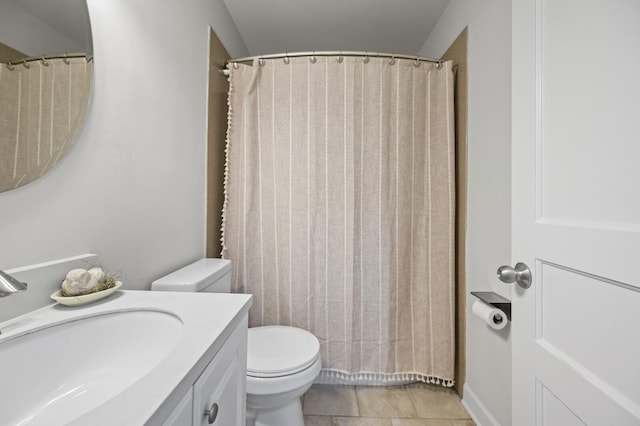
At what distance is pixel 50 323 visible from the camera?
57 centimetres

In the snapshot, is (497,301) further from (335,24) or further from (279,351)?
(335,24)

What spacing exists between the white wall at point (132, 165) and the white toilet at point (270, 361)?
0.14m

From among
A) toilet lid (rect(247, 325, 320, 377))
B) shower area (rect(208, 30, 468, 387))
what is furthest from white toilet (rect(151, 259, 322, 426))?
shower area (rect(208, 30, 468, 387))

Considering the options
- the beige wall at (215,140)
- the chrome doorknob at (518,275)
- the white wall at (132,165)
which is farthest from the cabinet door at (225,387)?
the beige wall at (215,140)

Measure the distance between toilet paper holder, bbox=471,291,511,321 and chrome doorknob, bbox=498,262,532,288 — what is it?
516 millimetres

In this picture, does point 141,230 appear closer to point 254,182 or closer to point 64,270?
point 64,270

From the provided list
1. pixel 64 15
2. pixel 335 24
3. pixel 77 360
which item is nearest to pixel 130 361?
pixel 77 360

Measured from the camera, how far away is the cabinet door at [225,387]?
0.51m

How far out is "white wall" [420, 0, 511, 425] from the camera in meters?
1.17

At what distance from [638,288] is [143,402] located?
80cm

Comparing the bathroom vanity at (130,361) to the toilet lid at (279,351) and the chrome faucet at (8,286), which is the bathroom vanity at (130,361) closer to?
the chrome faucet at (8,286)

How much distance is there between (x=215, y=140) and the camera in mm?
1641

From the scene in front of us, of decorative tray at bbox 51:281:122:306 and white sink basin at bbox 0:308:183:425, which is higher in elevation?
decorative tray at bbox 51:281:122:306

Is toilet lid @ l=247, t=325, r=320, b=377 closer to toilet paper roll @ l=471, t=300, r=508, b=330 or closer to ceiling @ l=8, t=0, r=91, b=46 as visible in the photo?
toilet paper roll @ l=471, t=300, r=508, b=330
